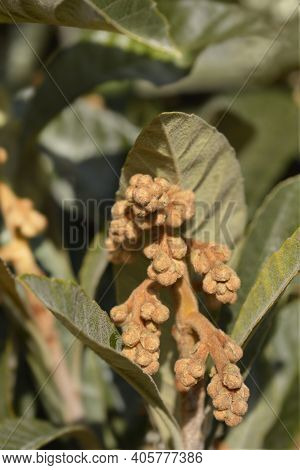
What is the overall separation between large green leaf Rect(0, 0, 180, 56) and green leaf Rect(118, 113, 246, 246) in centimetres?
18

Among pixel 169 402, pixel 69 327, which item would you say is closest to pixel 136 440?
pixel 169 402

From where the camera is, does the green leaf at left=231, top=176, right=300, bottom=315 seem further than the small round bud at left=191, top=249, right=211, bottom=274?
Yes

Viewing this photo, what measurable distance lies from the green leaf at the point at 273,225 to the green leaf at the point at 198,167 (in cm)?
4

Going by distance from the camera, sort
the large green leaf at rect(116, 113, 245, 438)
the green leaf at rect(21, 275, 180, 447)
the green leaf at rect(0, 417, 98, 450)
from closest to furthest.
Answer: the green leaf at rect(21, 275, 180, 447) < the large green leaf at rect(116, 113, 245, 438) < the green leaf at rect(0, 417, 98, 450)

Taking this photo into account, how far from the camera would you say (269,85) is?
218 cm

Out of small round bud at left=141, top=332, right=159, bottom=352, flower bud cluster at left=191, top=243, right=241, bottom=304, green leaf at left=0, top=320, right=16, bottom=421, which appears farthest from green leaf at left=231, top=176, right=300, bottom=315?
green leaf at left=0, top=320, right=16, bottom=421

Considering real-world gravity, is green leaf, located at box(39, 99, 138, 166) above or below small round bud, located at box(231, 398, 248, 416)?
above

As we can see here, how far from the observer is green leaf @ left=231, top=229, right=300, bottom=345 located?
1018 millimetres

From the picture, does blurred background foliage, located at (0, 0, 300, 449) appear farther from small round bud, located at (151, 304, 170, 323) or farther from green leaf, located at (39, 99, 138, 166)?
small round bud, located at (151, 304, 170, 323)

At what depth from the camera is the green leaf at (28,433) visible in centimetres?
124

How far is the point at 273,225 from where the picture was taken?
54.7 inches

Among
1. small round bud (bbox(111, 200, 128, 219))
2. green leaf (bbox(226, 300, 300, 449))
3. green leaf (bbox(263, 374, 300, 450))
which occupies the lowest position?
green leaf (bbox(263, 374, 300, 450))

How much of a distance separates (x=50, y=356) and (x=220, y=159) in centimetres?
59

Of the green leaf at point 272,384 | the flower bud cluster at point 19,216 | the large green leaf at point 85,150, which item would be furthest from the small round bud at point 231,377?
the large green leaf at point 85,150
